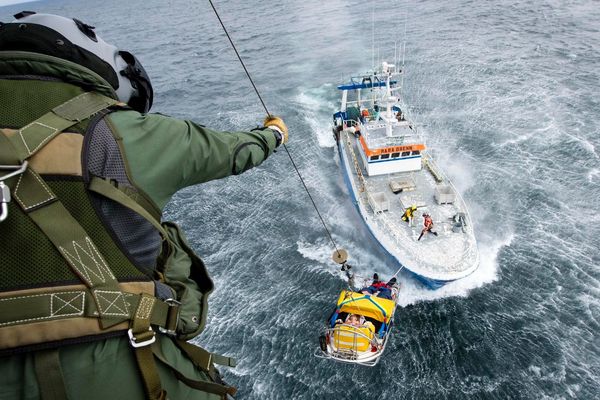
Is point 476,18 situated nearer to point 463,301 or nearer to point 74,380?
point 463,301

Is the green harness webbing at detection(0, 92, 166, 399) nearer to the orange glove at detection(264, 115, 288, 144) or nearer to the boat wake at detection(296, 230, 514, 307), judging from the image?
the orange glove at detection(264, 115, 288, 144)

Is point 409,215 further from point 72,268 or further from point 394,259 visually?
point 72,268

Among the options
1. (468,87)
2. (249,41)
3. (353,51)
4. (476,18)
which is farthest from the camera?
(249,41)

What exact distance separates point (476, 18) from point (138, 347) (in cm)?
6373

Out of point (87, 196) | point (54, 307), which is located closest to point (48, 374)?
point (54, 307)

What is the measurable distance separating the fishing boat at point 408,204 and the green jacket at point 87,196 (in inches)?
541

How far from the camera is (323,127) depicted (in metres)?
29.9

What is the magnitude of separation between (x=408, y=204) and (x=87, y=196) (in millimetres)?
16692

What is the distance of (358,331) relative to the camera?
11.9m

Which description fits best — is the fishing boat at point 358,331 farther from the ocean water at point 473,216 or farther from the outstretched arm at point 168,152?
the outstretched arm at point 168,152

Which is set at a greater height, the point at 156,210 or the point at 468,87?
the point at 156,210

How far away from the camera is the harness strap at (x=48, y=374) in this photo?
1.55 m

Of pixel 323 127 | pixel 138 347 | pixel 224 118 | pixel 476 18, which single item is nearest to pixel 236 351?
pixel 138 347

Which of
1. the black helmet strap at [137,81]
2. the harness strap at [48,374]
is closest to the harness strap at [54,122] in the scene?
the black helmet strap at [137,81]
